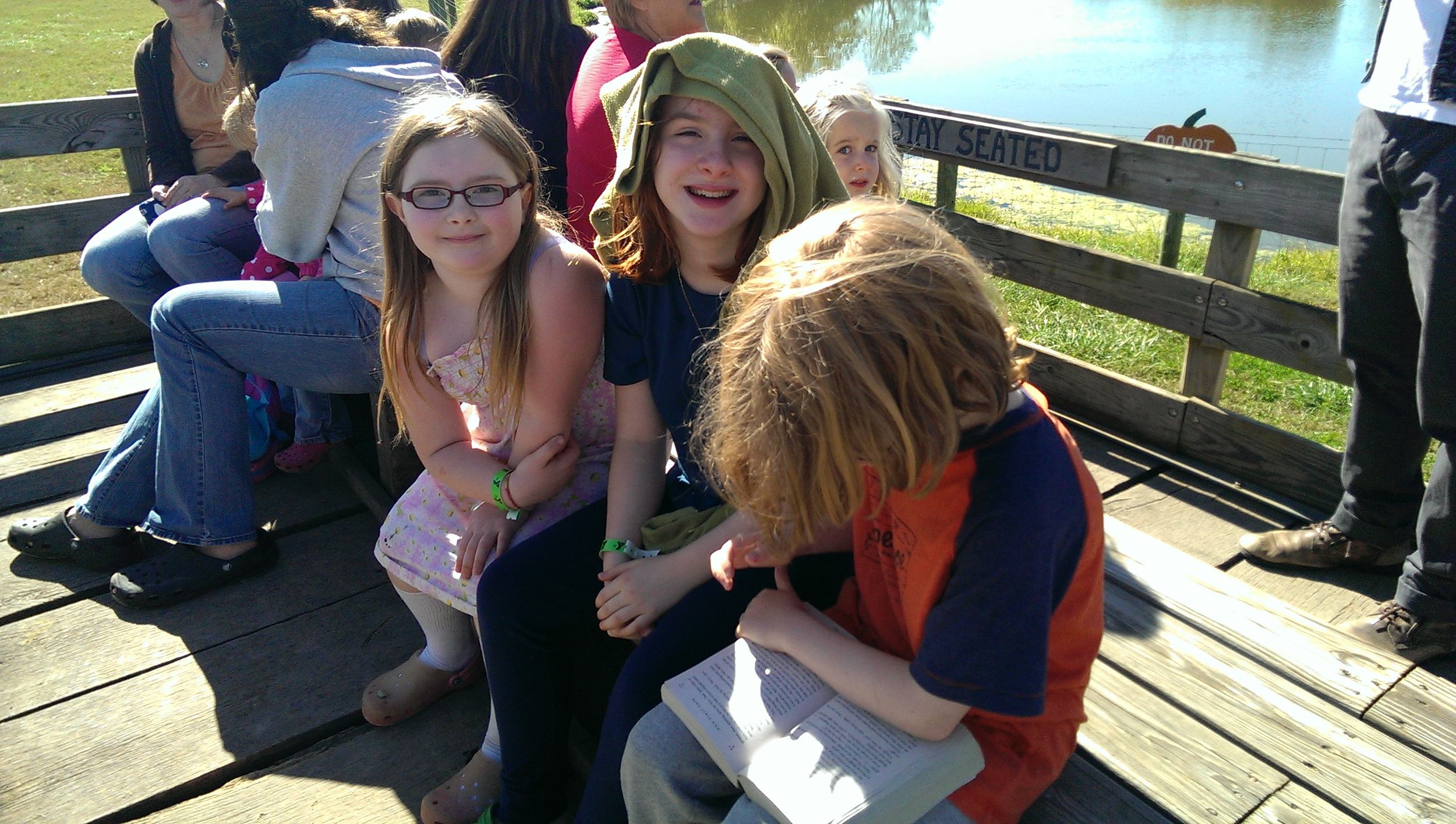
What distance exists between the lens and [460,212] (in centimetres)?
194

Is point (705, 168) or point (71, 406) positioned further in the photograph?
point (71, 406)

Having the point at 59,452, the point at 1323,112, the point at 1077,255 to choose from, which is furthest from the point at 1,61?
the point at 1323,112

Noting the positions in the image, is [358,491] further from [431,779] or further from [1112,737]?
[1112,737]

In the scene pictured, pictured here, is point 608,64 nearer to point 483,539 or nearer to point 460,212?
point 460,212

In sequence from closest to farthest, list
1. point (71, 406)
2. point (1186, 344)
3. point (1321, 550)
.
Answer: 1. point (1321, 550)
2. point (71, 406)
3. point (1186, 344)

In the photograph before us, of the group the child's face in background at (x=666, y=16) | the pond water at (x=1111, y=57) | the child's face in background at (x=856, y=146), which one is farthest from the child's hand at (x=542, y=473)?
the pond water at (x=1111, y=57)

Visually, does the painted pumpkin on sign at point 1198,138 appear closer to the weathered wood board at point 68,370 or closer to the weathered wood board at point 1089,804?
the weathered wood board at point 1089,804

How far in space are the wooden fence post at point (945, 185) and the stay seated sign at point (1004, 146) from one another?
102 mm

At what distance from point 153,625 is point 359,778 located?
85 cm

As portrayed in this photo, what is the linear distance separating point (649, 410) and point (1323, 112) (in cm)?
1035

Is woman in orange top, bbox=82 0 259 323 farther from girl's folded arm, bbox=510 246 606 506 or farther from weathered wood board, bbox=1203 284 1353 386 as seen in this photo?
weathered wood board, bbox=1203 284 1353 386

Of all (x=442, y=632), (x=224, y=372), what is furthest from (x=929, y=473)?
(x=224, y=372)

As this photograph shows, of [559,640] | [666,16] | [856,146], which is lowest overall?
[559,640]

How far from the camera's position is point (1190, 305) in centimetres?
314
